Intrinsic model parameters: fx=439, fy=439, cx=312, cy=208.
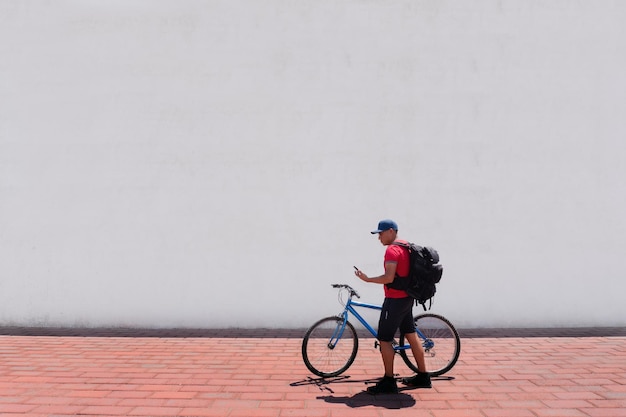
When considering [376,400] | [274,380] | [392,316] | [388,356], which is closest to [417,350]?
[388,356]

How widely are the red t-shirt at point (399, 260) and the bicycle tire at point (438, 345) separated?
0.56 metres

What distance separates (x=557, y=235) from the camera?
6527mm

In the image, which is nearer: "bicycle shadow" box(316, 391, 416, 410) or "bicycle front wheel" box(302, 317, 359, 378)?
"bicycle shadow" box(316, 391, 416, 410)

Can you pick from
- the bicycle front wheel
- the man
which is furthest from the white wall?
the man

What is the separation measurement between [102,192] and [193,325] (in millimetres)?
2463

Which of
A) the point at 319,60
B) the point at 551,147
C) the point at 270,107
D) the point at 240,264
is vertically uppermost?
the point at 319,60

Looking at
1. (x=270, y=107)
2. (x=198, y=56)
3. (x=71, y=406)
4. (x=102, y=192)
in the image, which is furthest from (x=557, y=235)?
(x=102, y=192)

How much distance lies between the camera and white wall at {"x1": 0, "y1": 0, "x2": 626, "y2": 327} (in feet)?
21.4

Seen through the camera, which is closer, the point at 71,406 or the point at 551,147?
the point at 71,406

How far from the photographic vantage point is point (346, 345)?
4.55m

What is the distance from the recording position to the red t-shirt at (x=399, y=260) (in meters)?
4.04

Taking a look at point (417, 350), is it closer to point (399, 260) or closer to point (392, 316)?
point (392, 316)

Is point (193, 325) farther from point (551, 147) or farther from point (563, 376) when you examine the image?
point (551, 147)

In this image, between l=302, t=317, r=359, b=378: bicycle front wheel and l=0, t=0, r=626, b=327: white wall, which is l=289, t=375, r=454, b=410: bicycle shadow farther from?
l=0, t=0, r=626, b=327: white wall
